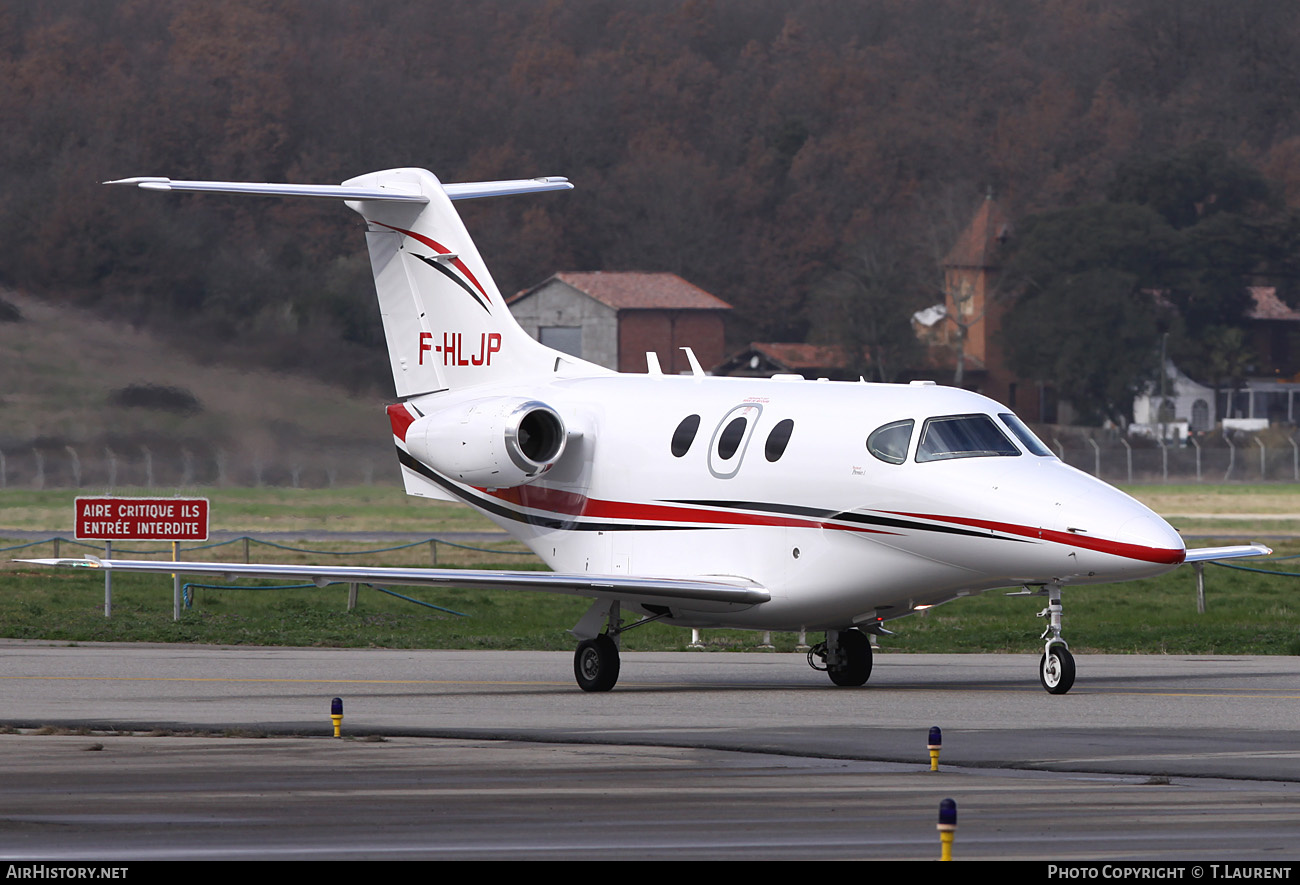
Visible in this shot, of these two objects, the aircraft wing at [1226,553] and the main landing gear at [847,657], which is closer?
the aircraft wing at [1226,553]

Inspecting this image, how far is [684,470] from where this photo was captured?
22578 mm

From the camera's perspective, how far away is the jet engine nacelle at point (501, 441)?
23641mm

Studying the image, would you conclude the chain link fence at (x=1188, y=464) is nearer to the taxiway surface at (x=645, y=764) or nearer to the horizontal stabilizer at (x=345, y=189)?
the horizontal stabilizer at (x=345, y=189)

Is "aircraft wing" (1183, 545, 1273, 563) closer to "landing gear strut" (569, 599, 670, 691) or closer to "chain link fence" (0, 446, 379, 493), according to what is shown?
"landing gear strut" (569, 599, 670, 691)

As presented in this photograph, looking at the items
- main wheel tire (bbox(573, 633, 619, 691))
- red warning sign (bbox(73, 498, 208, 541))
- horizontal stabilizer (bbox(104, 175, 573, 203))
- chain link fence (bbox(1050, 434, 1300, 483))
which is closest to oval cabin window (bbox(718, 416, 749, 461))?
main wheel tire (bbox(573, 633, 619, 691))

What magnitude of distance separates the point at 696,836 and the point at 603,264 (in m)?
125

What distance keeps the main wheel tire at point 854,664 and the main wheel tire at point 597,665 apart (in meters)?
2.62

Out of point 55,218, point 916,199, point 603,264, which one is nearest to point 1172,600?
point 55,218

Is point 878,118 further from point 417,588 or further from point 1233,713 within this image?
point 1233,713

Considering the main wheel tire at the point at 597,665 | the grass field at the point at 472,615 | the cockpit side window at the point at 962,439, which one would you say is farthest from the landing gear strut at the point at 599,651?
the grass field at the point at 472,615

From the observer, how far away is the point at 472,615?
116 feet

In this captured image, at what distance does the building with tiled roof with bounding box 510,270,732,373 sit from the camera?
117 metres

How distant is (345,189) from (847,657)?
9260 millimetres

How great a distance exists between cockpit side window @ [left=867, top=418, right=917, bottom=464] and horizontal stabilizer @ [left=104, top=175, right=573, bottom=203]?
777 cm
